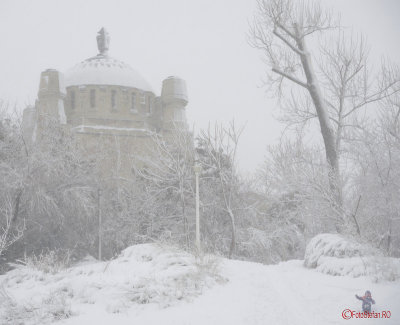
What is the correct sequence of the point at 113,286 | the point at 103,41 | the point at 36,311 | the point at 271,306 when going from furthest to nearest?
1. the point at 103,41
2. the point at 113,286
3. the point at 36,311
4. the point at 271,306

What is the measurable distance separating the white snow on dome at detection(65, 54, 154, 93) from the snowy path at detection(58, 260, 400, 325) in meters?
34.5

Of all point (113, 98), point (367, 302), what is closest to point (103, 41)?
point (113, 98)

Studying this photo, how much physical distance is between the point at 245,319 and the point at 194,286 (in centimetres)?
180

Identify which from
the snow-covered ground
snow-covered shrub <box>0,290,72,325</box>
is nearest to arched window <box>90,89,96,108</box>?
the snow-covered ground

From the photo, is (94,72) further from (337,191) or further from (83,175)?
(337,191)

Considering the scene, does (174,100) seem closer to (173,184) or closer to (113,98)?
(113,98)

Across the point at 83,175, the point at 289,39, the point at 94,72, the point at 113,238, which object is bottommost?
the point at 113,238

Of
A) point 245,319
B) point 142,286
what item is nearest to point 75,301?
point 142,286

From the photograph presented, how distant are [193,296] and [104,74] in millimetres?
35802

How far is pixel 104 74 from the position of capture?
131ft

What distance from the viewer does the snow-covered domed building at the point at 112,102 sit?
35.0m

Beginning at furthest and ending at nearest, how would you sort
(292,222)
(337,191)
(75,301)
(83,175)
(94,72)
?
1. (94,72)
2. (292,222)
3. (83,175)
4. (337,191)
5. (75,301)

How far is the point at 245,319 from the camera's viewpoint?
6.00m

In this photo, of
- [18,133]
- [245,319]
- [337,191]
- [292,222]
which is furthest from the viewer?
[292,222]
